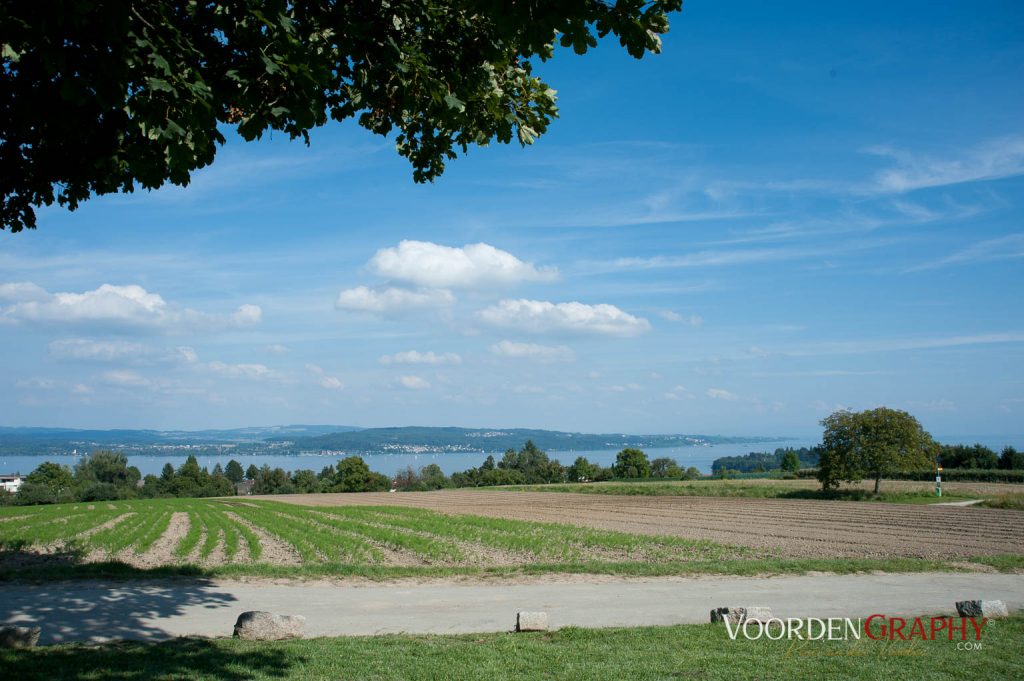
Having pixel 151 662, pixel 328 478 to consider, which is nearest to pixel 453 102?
pixel 151 662

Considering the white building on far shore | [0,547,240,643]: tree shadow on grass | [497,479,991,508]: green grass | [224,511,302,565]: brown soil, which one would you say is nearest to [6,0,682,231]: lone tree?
[0,547,240,643]: tree shadow on grass

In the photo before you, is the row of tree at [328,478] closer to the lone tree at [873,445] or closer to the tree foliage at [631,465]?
the tree foliage at [631,465]

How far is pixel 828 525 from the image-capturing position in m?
30.5

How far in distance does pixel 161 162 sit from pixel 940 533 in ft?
99.9

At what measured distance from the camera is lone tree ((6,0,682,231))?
4.45 meters

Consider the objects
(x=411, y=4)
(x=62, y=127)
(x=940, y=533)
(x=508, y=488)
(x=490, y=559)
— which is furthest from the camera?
(x=508, y=488)

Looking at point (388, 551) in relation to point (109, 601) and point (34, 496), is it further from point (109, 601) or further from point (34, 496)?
point (34, 496)

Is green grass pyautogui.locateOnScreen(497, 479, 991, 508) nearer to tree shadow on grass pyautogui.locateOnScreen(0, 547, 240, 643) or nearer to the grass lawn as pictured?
the grass lawn

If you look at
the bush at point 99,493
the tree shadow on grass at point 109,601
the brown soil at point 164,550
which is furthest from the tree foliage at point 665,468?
the tree shadow on grass at point 109,601

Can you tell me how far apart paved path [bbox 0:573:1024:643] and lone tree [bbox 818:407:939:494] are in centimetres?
3285

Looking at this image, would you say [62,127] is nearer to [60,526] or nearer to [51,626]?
[51,626]

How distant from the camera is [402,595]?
11.9 meters

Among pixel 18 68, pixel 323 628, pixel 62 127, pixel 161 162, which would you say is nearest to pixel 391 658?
pixel 323 628

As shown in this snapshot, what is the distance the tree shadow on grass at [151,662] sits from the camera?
652 centimetres
